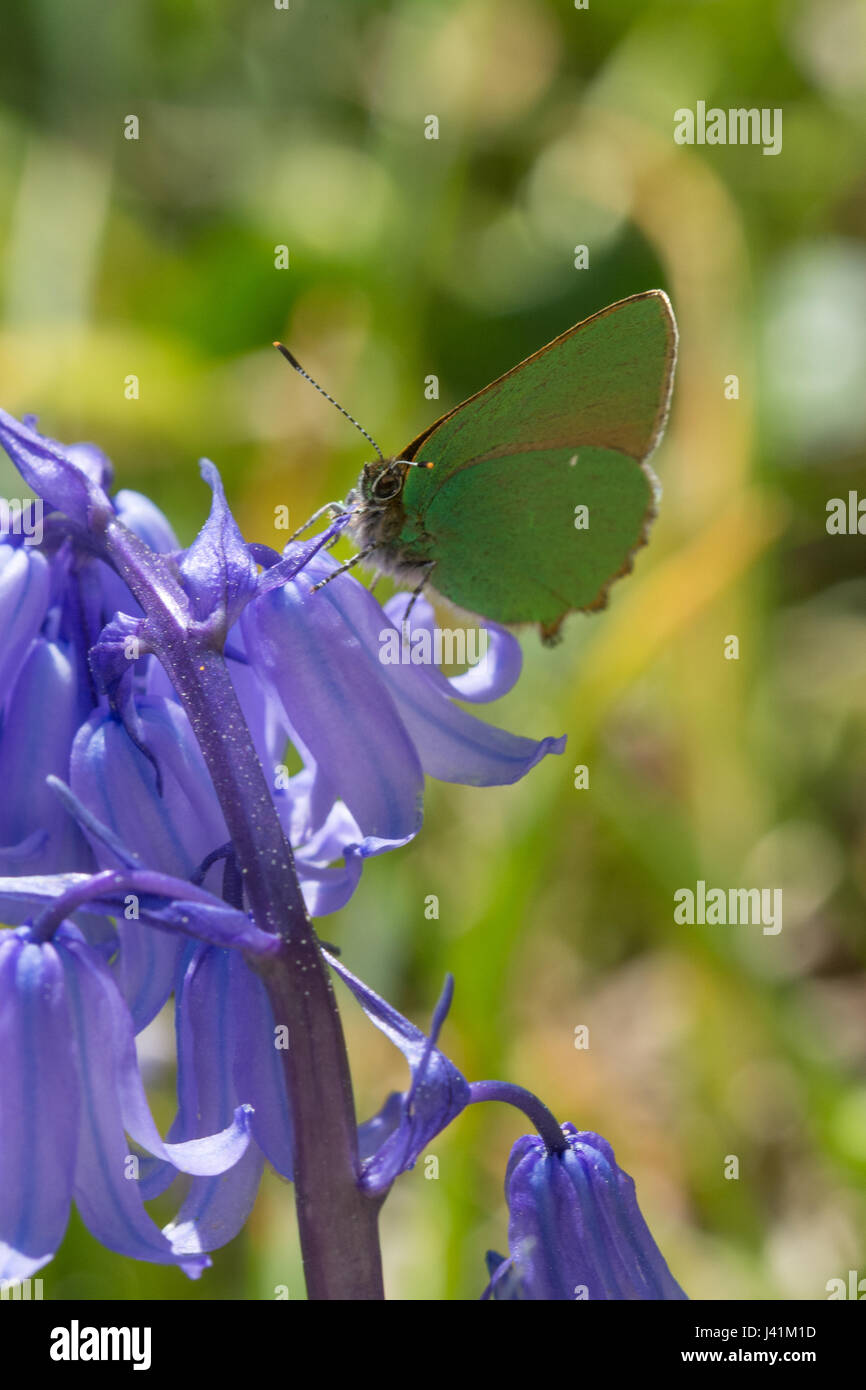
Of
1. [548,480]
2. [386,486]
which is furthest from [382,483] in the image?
[548,480]

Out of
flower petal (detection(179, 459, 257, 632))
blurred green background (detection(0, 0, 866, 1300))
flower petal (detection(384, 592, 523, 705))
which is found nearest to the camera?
flower petal (detection(179, 459, 257, 632))

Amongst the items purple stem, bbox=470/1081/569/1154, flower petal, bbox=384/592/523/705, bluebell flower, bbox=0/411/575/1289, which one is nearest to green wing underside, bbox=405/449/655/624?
flower petal, bbox=384/592/523/705

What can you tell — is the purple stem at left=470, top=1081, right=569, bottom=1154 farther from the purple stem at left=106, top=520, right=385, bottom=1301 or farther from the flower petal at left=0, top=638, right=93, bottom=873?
the flower petal at left=0, top=638, right=93, bottom=873

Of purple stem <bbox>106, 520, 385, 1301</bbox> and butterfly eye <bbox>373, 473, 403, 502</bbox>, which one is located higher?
butterfly eye <bbox>373, 473, 403, 502</bbox>

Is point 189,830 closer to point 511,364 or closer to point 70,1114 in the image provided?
point 70,1114

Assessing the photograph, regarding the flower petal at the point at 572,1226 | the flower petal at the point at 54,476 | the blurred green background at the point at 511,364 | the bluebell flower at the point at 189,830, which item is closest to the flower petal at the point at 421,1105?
the bluebell flower at the point at 189,830

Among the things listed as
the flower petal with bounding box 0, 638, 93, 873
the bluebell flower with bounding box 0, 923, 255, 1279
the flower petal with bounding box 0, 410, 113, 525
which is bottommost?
the bluebell flower with bounding box 0, 923, 255, 1279

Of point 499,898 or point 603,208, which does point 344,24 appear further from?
point 499,898

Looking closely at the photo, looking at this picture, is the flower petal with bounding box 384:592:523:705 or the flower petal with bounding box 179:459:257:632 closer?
the flower petal with bounding box 179:459:257:632
